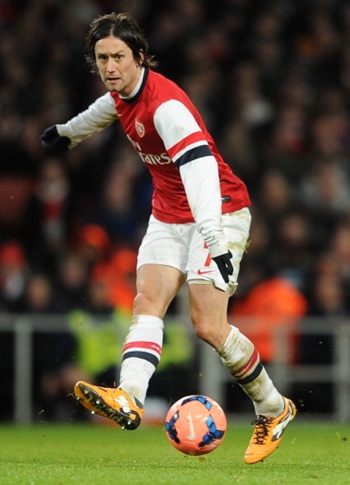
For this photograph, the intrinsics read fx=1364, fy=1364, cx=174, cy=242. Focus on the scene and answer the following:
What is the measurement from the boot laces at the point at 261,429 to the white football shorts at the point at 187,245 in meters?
0.73

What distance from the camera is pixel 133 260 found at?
11875mm

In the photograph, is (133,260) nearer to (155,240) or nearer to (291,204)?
(291,204)

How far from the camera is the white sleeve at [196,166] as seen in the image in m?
6.62

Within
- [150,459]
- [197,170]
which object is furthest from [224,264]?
[150,459]

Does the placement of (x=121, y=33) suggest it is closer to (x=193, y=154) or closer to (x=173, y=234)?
(x=193, y=154)

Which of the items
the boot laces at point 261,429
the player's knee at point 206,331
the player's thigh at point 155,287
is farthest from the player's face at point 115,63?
the boot laces at point 261,429

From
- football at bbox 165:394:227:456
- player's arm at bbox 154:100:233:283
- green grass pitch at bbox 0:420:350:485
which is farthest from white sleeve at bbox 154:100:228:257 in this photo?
green grass pitch at bbox 0:420:350:485

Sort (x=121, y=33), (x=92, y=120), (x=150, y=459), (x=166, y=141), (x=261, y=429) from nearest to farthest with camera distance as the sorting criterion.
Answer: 1. (x=166, y=141)
2. (x=121, y=33)
3. (x=261, y=429)
4. (x=150, y=459)
5. (x=92, y=120)

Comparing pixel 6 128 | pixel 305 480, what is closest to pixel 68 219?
pixel 6 128

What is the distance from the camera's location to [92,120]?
777cm

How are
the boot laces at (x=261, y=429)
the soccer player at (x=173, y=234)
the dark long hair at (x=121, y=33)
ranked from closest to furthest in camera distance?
the soccer player at (x=173, y=234)
the dark long hair at (x=121, y=33)
the boot laces at (x=261, y=429)

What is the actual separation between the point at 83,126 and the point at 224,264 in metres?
1.70

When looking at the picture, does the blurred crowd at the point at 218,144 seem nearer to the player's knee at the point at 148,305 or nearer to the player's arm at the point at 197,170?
the player's knee at the point at 148,305

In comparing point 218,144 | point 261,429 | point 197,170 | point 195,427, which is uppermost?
point 197,170
